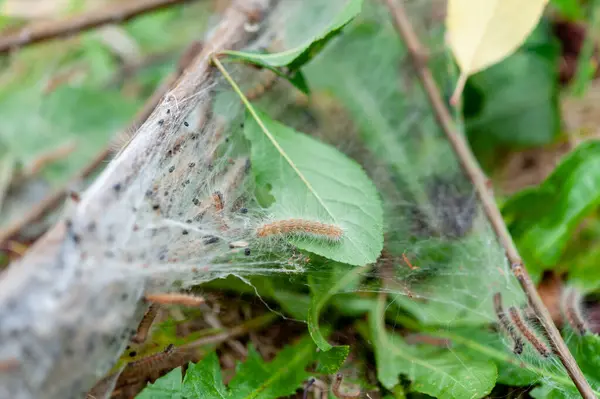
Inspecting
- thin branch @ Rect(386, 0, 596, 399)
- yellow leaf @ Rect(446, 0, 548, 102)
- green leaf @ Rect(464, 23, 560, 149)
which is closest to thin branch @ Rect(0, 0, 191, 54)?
thin branch @ Rect(386, 0, 596, 399)

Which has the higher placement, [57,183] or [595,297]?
[57,183]

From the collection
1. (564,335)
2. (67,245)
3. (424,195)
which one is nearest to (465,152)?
(424,195)

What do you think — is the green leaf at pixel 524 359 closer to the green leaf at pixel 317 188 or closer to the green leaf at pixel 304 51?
the green leaf at pixel 317 188

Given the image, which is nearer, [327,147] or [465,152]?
[327,147]

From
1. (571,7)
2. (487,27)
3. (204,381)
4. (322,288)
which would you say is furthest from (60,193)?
(571,7)

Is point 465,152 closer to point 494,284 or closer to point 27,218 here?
point 494,284

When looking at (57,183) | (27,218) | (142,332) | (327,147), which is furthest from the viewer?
(57,183)

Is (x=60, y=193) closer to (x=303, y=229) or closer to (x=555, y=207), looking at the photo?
(x=303, y=229)
